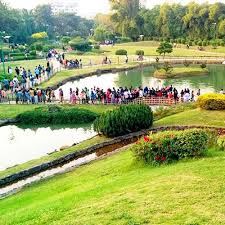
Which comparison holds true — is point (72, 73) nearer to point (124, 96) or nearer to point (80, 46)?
point (124, 96)

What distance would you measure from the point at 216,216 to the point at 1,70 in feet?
147

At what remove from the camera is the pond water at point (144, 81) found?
44.3m

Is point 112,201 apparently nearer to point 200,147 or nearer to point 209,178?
point 209,178

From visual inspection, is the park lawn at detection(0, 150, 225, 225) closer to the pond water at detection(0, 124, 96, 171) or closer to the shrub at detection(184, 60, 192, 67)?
the pond water at detection(0, 124, 96, 171)

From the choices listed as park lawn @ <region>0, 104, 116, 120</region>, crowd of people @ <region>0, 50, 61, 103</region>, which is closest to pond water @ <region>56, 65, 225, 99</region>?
crowd of people @ <region>0, 50, 61, 103</region>

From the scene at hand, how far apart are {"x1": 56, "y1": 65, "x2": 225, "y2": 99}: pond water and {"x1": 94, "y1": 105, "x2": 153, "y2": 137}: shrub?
18086 millimetres

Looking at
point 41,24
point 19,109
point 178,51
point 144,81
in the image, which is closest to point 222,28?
point 178,51

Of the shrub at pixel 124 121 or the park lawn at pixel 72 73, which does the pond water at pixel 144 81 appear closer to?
the park lawn at pixel 72 73

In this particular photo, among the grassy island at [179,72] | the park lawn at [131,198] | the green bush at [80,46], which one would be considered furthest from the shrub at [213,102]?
the green bush at [80,46]

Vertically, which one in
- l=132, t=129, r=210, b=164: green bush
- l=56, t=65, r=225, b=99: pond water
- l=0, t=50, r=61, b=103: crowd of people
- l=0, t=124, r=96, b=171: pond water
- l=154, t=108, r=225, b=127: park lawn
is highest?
l=132, t=129, r=210, b=164: green bush

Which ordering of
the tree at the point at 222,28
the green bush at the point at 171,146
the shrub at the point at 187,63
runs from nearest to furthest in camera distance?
the green bush at the point at 171,146, the shrub at the point at 187,63, the tree at the point at 222,28

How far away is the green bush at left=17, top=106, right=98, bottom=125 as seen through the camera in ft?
90.7

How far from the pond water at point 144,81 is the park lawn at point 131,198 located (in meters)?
26.6

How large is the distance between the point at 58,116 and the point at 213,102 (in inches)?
346
